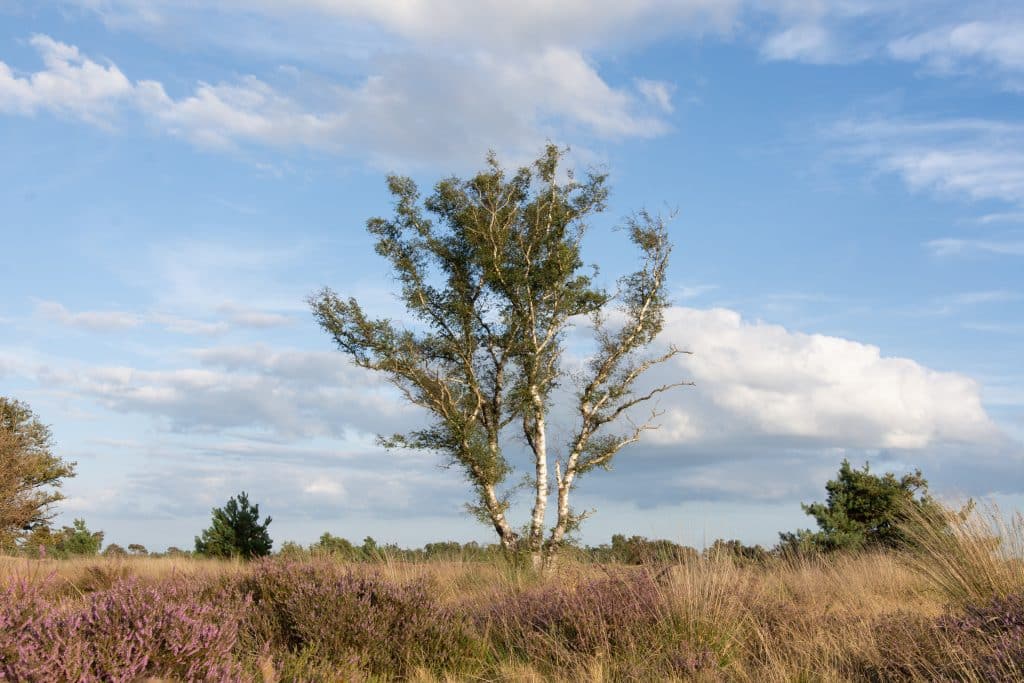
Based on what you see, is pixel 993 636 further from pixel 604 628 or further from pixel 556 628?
pixel 556 628

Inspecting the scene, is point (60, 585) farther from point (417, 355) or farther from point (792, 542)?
point (792, 542)

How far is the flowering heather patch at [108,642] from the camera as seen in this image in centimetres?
564

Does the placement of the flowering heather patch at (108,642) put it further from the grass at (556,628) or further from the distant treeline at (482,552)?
the distant treeline at (482,552)

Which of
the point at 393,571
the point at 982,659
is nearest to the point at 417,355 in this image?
the point at 393,571

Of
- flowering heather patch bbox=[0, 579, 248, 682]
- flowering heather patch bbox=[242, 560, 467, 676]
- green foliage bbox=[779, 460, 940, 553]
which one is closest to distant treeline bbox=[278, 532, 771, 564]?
green foliage bbox=[779, 460, 940, 553]

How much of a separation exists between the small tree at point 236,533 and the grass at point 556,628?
1279 centimetres

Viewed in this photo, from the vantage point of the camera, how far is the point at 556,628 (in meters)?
9.52

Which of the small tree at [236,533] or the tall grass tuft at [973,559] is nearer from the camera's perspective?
the tall grass tuft at [973,559]

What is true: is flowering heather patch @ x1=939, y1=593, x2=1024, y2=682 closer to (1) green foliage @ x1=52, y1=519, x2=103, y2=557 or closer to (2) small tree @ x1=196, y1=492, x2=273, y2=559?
(2) small tree @ x1=196, y1=492, x2=273, y2=559

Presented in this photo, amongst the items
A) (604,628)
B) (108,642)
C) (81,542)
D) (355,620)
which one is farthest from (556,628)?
(81,542)

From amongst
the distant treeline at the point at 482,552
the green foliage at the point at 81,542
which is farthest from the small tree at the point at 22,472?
the distant treeline at the point at 482,552

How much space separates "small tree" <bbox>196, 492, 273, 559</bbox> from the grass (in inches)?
503

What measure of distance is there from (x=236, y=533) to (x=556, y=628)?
16.1 meters

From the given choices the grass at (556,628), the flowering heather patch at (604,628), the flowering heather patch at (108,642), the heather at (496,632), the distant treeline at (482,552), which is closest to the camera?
the flowering heather patch at (108,642)
